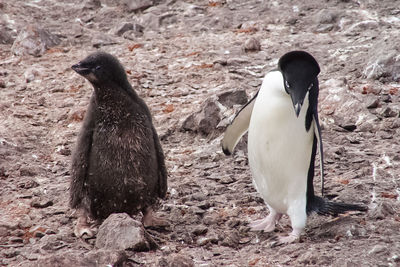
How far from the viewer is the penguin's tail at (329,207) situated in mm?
4234

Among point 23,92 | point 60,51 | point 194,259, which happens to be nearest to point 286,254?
point 194,259

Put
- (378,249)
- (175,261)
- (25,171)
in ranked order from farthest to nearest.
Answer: (25,171), (378,249), (175,261)

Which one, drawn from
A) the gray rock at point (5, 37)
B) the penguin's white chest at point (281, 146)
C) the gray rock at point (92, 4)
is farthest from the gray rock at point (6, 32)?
the penguin's white chest at point (281, 146)

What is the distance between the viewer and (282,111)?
13.5 feet

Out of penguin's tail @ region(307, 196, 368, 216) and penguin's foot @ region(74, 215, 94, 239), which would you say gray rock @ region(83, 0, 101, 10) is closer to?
penguin's foot @ region(74, 215, 94, 239)

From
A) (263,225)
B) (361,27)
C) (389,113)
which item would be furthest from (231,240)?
(361,27)

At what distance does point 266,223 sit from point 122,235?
1.01 meters

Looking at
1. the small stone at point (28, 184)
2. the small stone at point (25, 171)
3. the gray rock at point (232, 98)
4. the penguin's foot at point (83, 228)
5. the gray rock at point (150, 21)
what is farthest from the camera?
the gray rock at point (150, 21)

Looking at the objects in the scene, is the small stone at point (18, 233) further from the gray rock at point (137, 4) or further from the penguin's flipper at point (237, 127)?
the gray rock at point (137, 4)

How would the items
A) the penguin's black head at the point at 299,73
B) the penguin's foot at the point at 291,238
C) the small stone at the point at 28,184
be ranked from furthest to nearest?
the small stone at the point at 28,184 → the penguin's foot at the point at 291,238 → the penguin's black head at the point at 299,73

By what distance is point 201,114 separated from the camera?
578 centimetres

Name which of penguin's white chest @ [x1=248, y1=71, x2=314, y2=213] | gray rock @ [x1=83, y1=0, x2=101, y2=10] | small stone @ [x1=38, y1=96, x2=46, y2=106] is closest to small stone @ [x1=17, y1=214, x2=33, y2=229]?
penguin's white chest @ [x1=248, y1=71, x2=314, y2=213]

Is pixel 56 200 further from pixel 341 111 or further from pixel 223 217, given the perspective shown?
pixel 341 111

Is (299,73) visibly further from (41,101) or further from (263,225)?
(41,101)
